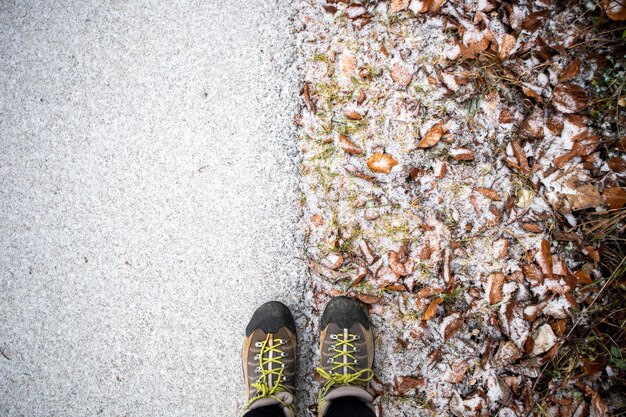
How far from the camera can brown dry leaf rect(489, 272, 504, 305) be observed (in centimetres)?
177

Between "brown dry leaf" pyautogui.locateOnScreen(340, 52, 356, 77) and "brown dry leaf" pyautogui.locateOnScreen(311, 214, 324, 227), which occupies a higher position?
"brown dry leaf" pyautogui.locateOnScreen(340, 52, 356, 77)

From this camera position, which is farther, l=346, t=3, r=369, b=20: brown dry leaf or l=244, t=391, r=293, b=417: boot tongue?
l=346, t=3, r=369, b=20: brown dry leaf

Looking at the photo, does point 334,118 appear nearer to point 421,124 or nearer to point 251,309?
point 421,124

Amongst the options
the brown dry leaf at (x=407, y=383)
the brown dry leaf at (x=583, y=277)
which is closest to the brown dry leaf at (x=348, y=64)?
the brown dry leaf at (x=583, y=277)

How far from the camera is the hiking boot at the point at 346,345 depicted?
6.04ft

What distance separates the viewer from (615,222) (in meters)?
1.69

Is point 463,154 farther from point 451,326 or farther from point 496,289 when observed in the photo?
point 451,326

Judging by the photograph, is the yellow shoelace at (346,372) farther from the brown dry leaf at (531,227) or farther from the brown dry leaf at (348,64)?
the brown dry leaf at (348,64)

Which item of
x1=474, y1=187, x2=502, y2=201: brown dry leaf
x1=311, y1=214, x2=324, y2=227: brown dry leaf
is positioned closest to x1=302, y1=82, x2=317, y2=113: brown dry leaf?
x1=311, y1=214, x2=324, y2=227: brown dry leaf

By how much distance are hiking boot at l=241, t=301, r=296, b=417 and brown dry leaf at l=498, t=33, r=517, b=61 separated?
1.78 metres

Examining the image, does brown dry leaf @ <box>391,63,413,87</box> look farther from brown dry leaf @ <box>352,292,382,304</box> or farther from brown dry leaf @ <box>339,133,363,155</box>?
brown dry leaf @ <box>352,292,382,304</box>

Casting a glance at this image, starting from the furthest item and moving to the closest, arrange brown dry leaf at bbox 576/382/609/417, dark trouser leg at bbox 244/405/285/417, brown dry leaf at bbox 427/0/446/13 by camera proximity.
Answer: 1. brown dry leaf at bbox 427/0/446/13
2. dark trouser leg at bbox 244/405/285/417
3. brown dry leaf at bbox 576/382/609/417

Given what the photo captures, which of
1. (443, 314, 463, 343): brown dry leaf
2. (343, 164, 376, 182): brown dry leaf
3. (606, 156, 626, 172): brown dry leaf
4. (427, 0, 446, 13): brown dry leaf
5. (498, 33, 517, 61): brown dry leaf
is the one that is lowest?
(443, 314, 463, 343): brown dry leaf

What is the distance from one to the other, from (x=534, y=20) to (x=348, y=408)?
2.20 meters
